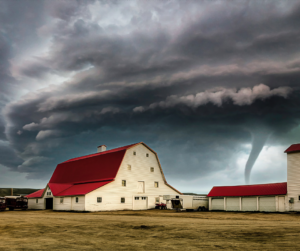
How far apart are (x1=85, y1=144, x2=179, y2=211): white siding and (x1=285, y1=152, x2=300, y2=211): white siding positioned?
2011 cm

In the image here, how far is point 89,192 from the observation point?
4344 centimetres

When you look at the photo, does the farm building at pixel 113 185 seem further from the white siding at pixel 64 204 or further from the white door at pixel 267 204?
the white door at pixel 267 204

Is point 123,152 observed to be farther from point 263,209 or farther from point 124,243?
point 124,243

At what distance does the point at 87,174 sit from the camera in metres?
54.3

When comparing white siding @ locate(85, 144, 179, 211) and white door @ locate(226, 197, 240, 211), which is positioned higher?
white siding @ locate(85, 144, 179, 211)

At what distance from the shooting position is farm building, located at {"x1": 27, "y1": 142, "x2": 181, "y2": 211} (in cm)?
4503

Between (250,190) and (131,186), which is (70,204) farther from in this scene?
(250,190)

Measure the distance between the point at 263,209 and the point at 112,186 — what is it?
2131 centimetres

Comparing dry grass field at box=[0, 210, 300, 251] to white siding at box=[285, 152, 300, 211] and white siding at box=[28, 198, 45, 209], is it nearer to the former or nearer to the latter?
white siding at box=[285, 152, 300, 211]

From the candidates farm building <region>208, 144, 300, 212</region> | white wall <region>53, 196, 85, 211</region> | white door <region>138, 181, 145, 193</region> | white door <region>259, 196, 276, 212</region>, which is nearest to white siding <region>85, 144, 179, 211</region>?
white door <region>138, 181, 145, 193</region>

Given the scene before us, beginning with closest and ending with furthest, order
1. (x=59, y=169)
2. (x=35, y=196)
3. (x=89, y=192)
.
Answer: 1. (x=89, y=192)
2. (x=35, y=196)
3. (x=59, y=169)

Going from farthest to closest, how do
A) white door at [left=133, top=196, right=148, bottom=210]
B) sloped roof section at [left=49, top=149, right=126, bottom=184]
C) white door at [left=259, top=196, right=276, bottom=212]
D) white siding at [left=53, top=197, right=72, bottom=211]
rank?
sloped roof section at [left=49, top=149, right=126, bottom=184]
white door at [left=133, top=196, right=148, bottom=210]
white siding at [left=53, top=197, right=72, bottom=211]
white door at [left=259, top=196, right=276, bottom=212]

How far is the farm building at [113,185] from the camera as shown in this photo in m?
45.0

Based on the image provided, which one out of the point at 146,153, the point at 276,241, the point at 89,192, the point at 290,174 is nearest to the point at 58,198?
the point at 89,192
